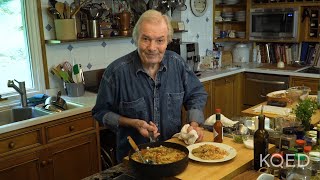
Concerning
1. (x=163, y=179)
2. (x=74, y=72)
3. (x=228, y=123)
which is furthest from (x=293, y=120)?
(x=74, y=72)

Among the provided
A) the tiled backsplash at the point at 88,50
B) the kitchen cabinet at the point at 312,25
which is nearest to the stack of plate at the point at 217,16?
the tiled backsplash at the point at 88,50

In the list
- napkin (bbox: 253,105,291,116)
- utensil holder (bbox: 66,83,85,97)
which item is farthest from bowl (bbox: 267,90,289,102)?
utensil holder (bbox: 66,83,85,97)

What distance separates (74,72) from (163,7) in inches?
54.4

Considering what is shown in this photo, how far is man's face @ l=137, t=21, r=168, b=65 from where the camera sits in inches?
67.6

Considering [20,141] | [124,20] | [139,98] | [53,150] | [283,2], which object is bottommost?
[53,150]

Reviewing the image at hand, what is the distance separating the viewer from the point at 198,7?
436 centimetres

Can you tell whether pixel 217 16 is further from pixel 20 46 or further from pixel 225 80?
pixel 20 46

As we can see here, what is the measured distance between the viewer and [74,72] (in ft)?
9.98

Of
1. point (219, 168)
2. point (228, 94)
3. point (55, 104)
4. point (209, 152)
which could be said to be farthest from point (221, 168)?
point (228, 94)

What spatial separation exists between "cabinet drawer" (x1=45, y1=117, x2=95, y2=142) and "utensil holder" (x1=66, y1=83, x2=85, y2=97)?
0.40 metres

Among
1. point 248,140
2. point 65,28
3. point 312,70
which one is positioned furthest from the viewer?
point 312,70

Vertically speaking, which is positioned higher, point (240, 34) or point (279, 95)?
point (240, 34)

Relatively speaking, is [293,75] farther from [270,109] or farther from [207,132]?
[207,132]

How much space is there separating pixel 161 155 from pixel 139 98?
481 millimetres
